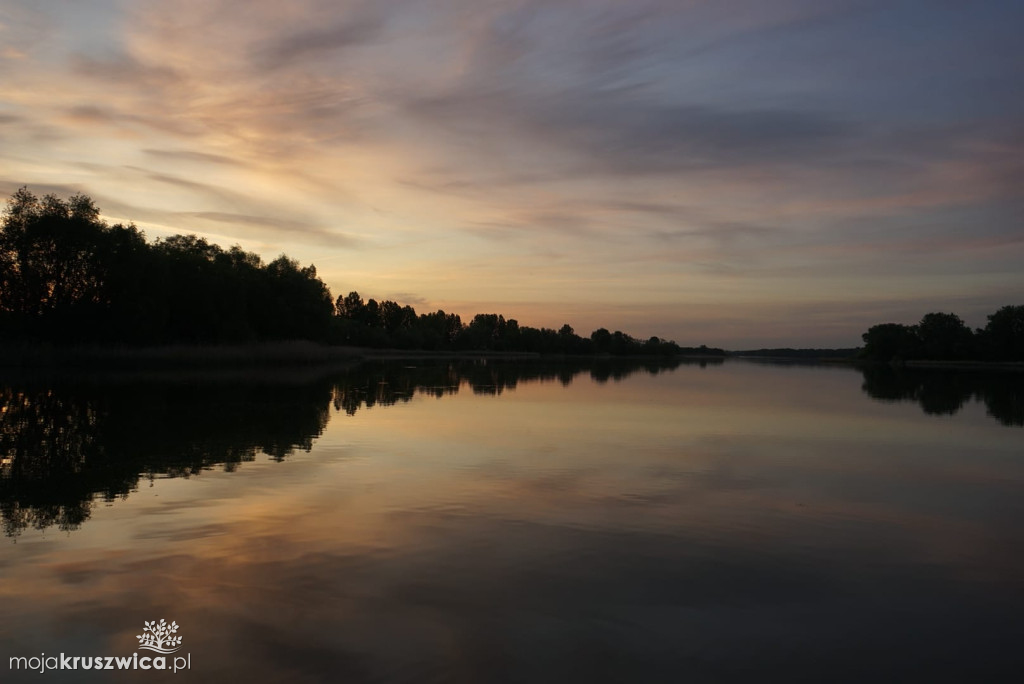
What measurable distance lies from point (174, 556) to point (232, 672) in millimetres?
3063

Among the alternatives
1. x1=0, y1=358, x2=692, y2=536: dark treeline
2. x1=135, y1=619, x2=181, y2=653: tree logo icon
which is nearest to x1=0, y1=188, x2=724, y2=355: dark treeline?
x1=0, y1=358, x2=692, y2=536: dark treeline

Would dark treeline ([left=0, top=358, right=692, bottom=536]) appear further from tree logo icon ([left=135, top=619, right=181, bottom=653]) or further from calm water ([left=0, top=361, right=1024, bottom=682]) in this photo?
tree logo icon ([left=135, top=619, right=181, bottom=653])

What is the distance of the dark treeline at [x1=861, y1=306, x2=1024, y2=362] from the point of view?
147 m

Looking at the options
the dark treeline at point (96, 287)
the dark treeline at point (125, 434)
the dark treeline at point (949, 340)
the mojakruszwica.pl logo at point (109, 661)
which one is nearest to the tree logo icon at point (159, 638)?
the mojakruszwica.pl logo at point (109, 661)

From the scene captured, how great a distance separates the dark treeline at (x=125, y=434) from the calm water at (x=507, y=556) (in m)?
0.11

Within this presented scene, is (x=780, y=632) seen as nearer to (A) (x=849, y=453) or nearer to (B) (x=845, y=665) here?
(B) (x=845, y=665)

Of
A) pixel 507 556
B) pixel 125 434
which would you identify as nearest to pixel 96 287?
pixel 125 434

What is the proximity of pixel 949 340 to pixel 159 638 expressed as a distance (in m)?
184

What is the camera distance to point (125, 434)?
16.1 meters

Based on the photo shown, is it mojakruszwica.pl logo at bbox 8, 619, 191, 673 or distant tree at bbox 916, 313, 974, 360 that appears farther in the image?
distant tree at bbox 916, 313, 974, 360

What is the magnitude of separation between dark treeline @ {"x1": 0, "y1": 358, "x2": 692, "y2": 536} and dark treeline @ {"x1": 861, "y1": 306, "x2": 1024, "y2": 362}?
162m

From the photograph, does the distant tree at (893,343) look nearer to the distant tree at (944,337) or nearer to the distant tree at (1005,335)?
the distant tree at (944,337)

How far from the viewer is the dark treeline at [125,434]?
33.8 feet

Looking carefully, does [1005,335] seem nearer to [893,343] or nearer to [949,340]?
[949,340]
